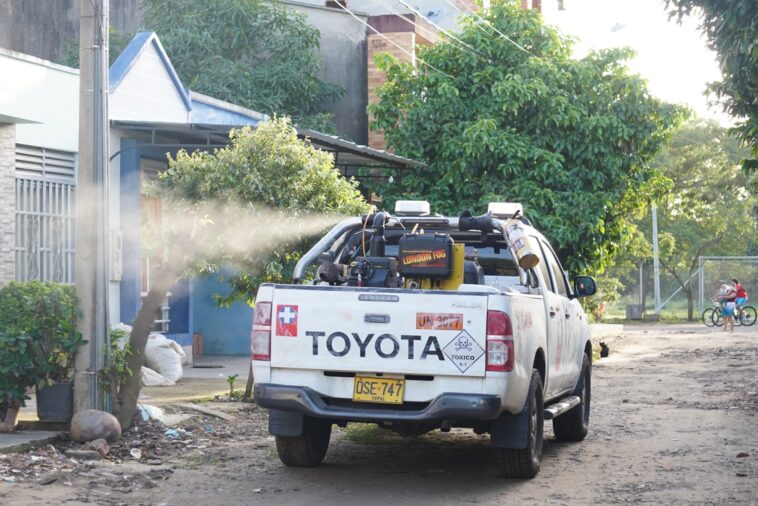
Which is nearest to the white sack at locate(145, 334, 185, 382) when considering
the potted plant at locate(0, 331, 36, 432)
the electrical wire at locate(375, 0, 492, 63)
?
the potted plant at locate(0, 331, 36, 432)

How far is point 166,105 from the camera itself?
54.6 feet

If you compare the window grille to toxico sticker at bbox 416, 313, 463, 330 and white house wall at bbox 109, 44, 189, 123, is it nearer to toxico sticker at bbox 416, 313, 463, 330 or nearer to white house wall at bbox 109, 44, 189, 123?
white house wall at bbox 109, 44, 189, 123

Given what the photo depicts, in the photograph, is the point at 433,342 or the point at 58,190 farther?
the point at 58,190

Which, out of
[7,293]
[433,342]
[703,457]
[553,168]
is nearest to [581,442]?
[703,457]

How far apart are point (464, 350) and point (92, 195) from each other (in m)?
3.79

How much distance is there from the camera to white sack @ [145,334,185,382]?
→ 49.6ft

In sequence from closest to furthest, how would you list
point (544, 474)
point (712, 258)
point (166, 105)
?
1. point (544, 474)
2. point (166, 105)
3. point (712, 258)

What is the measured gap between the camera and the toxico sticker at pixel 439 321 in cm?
818

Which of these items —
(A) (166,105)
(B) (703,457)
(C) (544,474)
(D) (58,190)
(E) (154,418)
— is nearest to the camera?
(C) (544,474)

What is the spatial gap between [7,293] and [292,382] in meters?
3.28

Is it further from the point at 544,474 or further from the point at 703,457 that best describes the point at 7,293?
the point at 703,457

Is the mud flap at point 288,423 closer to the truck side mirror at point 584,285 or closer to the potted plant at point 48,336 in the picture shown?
the potted plant at point 48,336

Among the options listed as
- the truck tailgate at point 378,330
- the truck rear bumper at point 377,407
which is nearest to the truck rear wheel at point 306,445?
the truck rear bumper at point 377,407

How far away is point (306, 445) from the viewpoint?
30.0 ft
